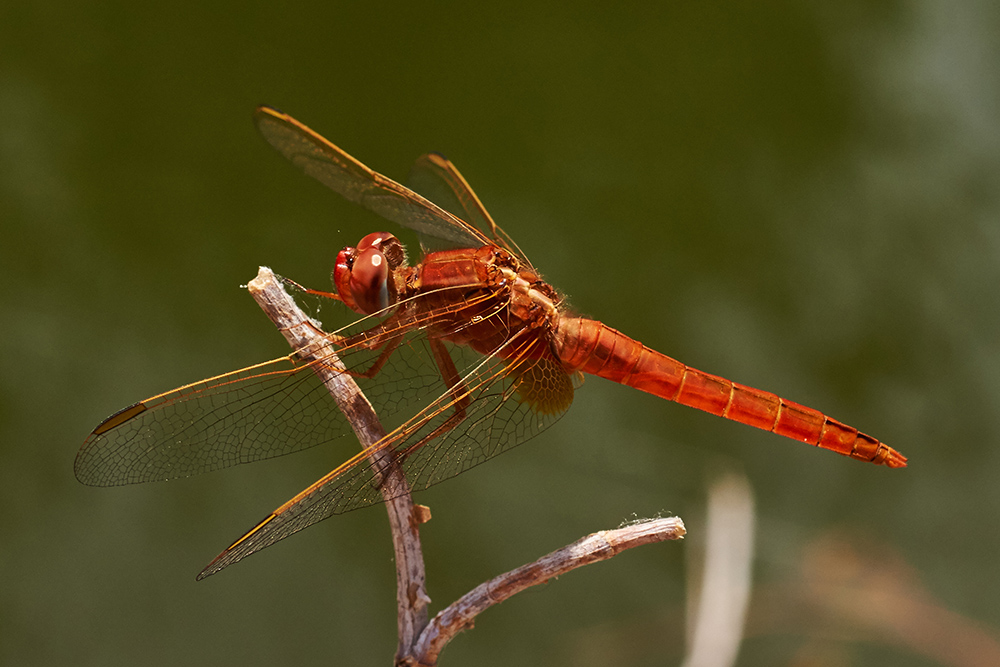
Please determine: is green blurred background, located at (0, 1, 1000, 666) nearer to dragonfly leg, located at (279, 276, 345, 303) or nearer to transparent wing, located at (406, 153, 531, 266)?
transparent wing, located at (406, 153, 531, 266)

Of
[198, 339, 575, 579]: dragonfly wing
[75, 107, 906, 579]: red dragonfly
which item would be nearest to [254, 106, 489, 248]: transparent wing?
[75, 107, 906, 579]: red dragonfly

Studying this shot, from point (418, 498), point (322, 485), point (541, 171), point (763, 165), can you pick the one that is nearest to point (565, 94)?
point (541, 171)

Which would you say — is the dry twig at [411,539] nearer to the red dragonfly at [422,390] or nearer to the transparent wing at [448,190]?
the red dragonfly at [422,390]

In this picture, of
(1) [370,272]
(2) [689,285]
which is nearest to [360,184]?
(1) [370,272]

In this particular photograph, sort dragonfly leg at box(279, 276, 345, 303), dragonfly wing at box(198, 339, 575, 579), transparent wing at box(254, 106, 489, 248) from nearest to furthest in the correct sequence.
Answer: dragonfly wing at box(198, 339, 575, 579)
dragonfly leg at box(279, 276, 345, 303)
transparent wing at box(254, 106, 489, 248)

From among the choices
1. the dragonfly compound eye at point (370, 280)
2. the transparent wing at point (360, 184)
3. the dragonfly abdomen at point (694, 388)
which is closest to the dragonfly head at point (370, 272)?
the dragonfly compound eye at point (370, 280)

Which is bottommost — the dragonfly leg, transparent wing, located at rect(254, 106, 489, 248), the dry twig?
the dry twig

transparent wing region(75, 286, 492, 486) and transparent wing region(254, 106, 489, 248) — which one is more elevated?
transparent wing region(254, 106, 489, 248)

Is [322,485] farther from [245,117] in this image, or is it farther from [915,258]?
[915,258]
